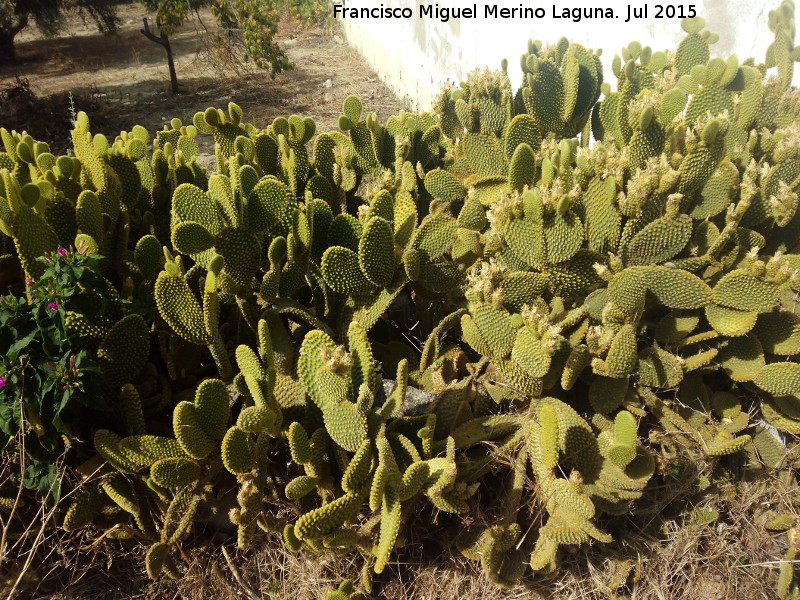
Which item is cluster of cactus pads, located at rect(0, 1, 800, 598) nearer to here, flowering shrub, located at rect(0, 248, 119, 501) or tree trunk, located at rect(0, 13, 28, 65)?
flowering shrub, located at rect(0, 248, 119, 501)

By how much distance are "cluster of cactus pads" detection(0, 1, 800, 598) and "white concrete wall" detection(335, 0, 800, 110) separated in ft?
1.18

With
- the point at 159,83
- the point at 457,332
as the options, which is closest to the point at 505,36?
the point at 457,332

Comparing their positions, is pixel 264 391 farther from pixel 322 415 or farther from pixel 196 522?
pixel 196 522

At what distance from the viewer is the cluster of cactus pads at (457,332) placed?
5.29ft

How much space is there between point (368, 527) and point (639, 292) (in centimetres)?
104

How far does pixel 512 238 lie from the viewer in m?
1.88

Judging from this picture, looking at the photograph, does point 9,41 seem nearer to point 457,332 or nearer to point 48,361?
point 48,361

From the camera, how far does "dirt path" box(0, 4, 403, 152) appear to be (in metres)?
6.57

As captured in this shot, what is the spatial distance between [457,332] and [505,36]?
2818 mm

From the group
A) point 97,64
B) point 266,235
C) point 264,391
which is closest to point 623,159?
point 266,235

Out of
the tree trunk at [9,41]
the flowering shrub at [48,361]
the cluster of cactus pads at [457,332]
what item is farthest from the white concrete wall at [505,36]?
the tree trunk at [9,41]

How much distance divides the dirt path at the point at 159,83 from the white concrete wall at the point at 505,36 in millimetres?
456

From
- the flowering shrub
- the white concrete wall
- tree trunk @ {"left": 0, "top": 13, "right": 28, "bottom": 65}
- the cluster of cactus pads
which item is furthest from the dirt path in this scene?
the flowering shrub

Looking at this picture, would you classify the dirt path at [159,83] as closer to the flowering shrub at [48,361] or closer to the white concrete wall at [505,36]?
the white concrete wall at [505,36]
